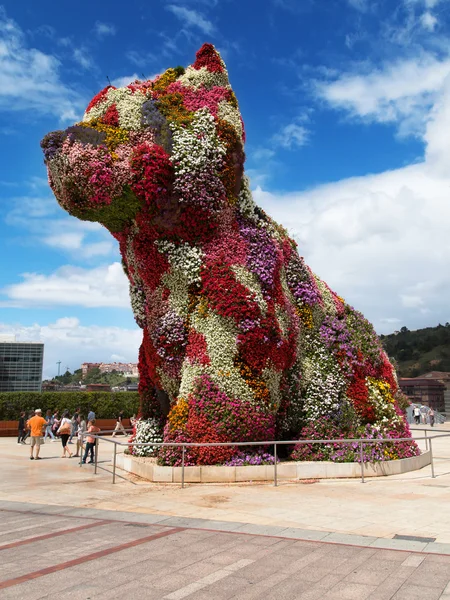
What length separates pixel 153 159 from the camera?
12.9 meters

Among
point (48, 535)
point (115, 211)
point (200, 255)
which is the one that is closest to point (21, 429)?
point (115, 211)

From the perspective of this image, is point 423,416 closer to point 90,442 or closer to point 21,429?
point 21,429

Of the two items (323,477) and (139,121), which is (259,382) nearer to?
(323,477)

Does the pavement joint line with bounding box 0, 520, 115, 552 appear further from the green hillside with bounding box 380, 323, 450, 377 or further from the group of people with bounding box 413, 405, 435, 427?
the green hillside with bounding box 380, 323, 450, 377

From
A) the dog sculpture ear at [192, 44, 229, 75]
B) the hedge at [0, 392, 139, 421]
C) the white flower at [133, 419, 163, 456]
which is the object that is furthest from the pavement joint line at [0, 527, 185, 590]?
the hedge at [0, 392, 139, 421]

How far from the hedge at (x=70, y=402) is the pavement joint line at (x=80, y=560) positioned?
27319 mm

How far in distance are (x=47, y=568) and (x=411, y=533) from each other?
14.8 ft

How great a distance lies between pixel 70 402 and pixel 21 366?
2058 centimetres

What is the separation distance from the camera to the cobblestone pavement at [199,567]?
16.4 feet

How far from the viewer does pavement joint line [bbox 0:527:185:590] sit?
5309 mm

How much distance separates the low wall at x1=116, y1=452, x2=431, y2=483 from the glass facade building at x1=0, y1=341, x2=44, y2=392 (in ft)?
134

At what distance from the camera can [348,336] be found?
15.5m

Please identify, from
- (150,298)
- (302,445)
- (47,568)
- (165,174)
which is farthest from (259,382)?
(47,568)

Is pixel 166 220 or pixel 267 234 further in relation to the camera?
pixel 267 234
